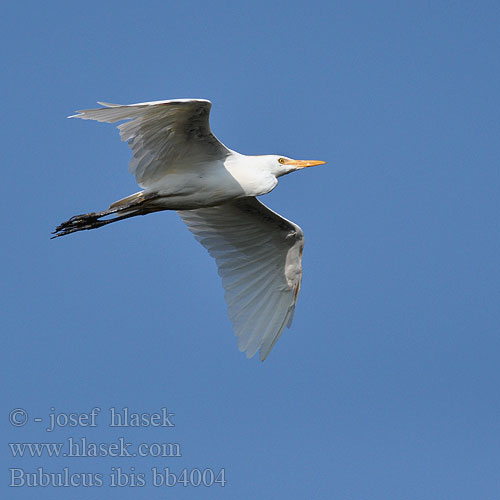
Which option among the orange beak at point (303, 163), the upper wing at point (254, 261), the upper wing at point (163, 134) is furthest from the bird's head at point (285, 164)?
the upper wing at point (254, 261)

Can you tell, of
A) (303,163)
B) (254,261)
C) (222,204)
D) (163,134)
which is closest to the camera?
(163,134)

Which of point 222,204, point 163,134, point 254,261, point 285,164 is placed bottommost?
point 254,261

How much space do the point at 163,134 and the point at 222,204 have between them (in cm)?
138

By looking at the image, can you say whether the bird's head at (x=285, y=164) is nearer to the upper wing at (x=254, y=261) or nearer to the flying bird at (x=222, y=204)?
the flying bird at (x=222, y=204)

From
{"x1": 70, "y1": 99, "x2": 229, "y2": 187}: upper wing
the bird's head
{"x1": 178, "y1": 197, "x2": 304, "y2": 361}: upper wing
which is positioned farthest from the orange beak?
{"x1": 178, "y1": 197, "x2": 304, "y2": 361}: upper wing

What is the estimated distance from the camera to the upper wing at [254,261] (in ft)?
44.7

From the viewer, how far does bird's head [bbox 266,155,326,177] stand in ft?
40.1

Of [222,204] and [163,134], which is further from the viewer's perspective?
[222,204]

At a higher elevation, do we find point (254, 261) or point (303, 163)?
point (303, 163)

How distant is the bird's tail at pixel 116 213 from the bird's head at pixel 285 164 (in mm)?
1648

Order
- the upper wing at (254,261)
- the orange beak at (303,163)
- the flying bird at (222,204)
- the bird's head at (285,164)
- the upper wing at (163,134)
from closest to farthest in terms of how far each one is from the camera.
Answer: the upper wing at (163,134), the flying bird at (222,204), the bird's head at (285,164), the orange beak at (303,163), the upper wing at (254,261)

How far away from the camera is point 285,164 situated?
1238cm

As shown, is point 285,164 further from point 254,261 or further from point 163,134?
point 254,261

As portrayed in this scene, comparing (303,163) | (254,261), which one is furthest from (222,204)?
(254,261)
